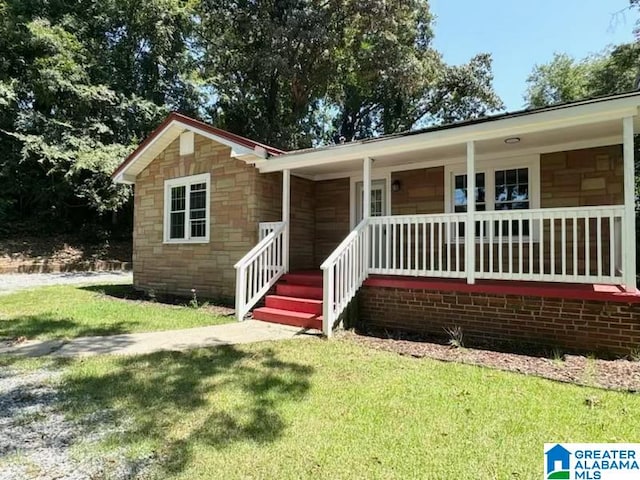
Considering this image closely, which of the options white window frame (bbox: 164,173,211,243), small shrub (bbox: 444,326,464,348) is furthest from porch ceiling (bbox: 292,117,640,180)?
small shrub (bbox: 444,326,464,348)

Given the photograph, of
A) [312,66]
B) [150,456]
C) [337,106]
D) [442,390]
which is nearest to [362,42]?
[312,66]

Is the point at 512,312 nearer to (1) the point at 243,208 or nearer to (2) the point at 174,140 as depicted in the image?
(1) the point at 243,208

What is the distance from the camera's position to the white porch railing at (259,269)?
7.22 metres

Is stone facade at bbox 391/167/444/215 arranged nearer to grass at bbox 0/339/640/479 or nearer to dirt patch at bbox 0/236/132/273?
grass at bbox 0/339/640/479

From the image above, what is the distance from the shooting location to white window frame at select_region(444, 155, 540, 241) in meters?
7.31

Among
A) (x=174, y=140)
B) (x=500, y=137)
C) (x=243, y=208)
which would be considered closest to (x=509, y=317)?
(x=500, y=137)

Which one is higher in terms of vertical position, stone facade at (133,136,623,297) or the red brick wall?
stone facade at (133,136,623,297)

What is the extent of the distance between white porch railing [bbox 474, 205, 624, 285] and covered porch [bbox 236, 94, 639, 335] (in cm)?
2

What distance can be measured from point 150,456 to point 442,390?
254cm

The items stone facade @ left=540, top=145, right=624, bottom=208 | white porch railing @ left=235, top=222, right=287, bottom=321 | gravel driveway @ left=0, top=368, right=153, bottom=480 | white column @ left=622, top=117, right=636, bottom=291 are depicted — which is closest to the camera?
gravel driveway @ left=0, top=368, right=153, bottom=480

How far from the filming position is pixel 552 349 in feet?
17.6

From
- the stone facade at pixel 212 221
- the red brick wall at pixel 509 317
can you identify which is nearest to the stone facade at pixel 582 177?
the red brick wall at pixel 509 317

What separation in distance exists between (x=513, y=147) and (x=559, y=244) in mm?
1784

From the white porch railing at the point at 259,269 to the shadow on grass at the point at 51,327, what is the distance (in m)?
1.80
